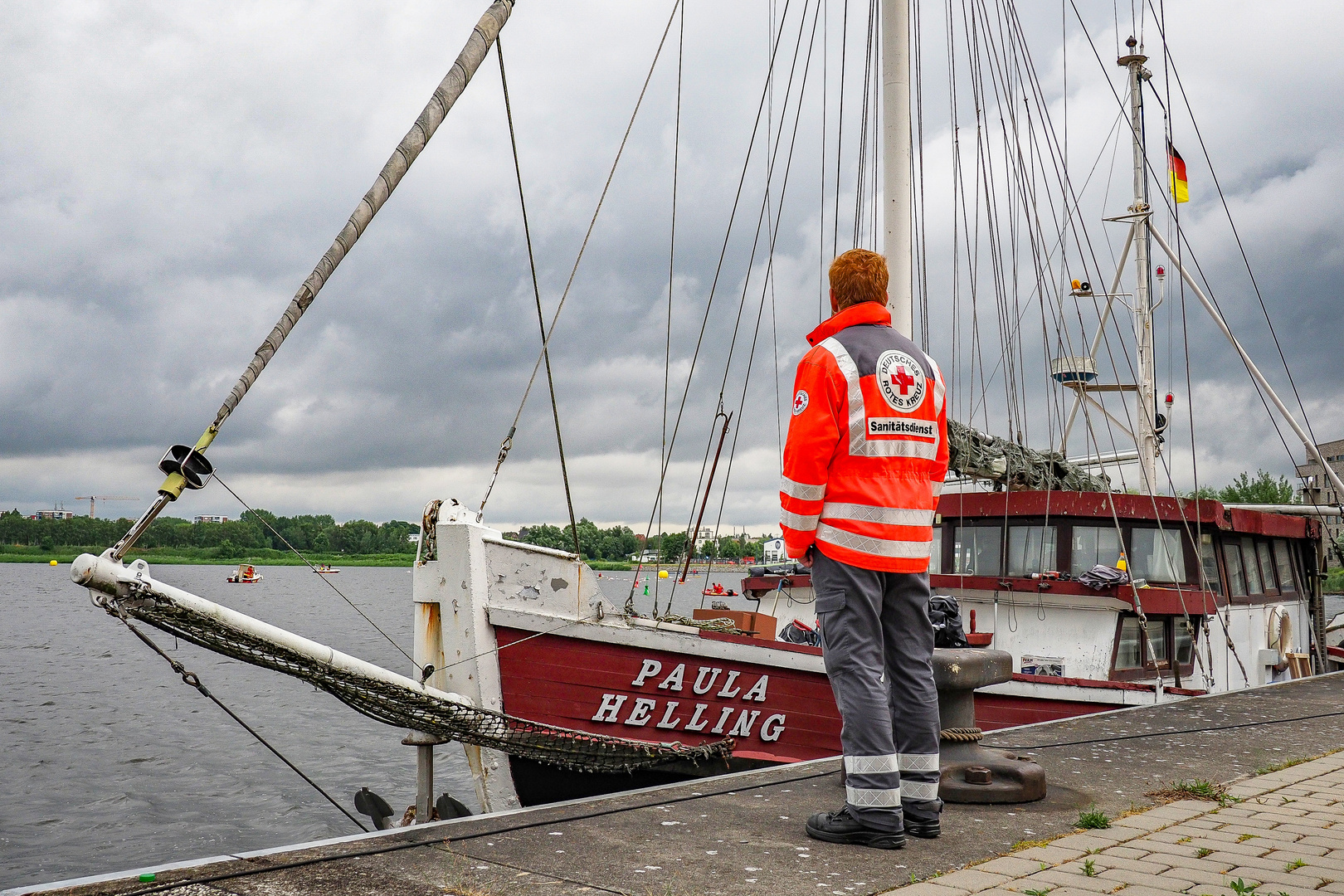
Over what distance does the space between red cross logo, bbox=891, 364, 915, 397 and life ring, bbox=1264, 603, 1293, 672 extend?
1081 centimetres

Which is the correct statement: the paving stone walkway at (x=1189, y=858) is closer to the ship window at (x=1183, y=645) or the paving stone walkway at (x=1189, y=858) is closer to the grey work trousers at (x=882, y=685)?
the grey work trousers at (x=882, y=685)

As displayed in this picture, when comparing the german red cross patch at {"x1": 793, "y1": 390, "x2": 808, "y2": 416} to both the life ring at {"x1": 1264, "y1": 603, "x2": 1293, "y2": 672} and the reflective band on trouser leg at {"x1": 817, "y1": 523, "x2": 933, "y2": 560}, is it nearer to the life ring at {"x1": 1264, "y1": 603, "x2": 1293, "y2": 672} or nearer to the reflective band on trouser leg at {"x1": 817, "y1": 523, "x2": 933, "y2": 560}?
the reflective band on trouser leg at {"x1": 817, "y1": 523, "x2": 933, "y2": 560}

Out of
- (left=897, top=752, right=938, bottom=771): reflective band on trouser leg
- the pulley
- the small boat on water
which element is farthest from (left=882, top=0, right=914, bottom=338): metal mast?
the small boat on water

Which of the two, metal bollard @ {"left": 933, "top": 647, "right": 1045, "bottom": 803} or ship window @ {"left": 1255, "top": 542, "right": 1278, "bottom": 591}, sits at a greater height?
ship window @ {"left": 1255, "top": 542, "right": 1278, "bottom": 591}

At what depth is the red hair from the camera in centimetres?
432

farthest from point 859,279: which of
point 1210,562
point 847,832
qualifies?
point 1210,562

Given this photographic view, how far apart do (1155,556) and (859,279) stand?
7832 millimetres

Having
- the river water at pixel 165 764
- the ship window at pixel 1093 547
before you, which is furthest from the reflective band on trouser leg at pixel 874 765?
the ship window at pixel 1093 547

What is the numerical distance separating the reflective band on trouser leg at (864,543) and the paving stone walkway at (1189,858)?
43.7 inches

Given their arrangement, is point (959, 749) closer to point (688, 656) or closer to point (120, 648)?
point (688, 656)

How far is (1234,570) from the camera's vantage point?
39.7ft

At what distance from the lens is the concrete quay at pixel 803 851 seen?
324 centimetres

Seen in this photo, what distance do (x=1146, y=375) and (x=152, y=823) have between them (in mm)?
17248

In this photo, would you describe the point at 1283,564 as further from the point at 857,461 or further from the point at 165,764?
the point at 165,764
